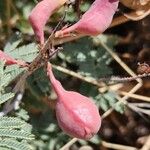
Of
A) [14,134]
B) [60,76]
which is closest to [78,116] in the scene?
[14,134]

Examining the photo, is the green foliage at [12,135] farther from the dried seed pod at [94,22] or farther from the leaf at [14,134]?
the dried seed pod at [94,22]

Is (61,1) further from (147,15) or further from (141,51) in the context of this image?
(141,51)

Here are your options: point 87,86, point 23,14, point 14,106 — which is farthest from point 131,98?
point 14,106

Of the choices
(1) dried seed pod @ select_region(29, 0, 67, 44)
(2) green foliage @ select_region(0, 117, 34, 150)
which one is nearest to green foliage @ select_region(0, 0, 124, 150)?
(2) green foliage @ select_region(0, 117, 34, 150)

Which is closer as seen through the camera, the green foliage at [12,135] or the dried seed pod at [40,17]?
the dried seed pod at [40,17]

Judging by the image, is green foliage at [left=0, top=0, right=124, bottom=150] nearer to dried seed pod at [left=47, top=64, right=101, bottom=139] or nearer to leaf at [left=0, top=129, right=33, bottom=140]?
leaf at [left=0, top=129, right=33, bottom=140]

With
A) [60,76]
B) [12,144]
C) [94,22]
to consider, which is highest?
[94,22]

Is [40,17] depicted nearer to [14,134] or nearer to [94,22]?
[94,22]

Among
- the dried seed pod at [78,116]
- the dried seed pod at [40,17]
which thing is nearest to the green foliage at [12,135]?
the dried seed pod at [78,116]
